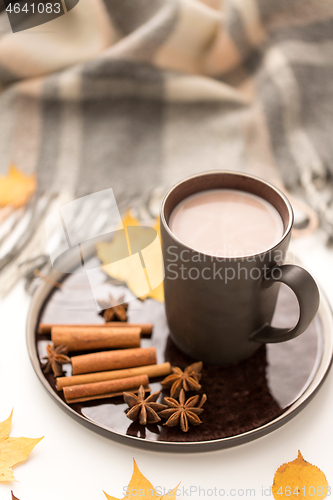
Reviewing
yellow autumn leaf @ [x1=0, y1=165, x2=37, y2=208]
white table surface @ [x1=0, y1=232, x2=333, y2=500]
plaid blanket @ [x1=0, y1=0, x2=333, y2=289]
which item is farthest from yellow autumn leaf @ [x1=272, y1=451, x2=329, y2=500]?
yellow autumn leaf @ [x1=0, y1=165, x2=37, y2=208]

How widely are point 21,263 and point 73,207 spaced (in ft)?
0.55

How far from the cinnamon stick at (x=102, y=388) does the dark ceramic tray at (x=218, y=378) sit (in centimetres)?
1

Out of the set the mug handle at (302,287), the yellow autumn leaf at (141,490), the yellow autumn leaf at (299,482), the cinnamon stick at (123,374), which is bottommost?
the yellow autumn leaf at (299,482)

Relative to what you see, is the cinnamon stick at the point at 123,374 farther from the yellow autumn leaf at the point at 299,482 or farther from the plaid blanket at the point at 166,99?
the plaid blanket at the point at 166,99

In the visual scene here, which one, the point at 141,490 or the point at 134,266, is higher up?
the point at 134,266

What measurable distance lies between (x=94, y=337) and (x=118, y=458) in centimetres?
20

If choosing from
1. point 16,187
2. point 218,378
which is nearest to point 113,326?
point 218,378

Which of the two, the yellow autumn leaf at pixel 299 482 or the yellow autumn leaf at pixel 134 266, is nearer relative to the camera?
the yellow autumn leaf at pixel 299 482

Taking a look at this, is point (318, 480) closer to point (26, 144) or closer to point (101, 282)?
point (101, 282)

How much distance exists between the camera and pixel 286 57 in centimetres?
123

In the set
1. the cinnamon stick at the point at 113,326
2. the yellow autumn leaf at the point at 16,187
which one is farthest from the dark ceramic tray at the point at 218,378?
the yellow autumn leaf at the point at 16,187

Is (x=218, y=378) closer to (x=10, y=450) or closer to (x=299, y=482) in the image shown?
(x=299, y=482)

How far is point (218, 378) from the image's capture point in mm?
743

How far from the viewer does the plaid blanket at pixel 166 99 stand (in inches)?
47.1
